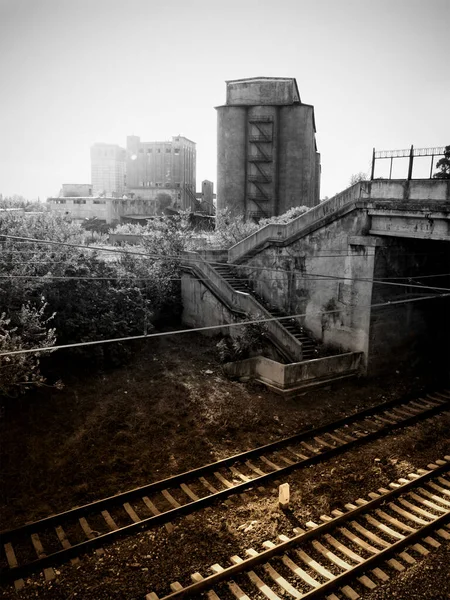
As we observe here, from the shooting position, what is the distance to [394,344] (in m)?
17.9

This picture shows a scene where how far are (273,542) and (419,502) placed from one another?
355 cm

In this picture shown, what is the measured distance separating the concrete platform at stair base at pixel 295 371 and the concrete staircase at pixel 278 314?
1239 millimetres

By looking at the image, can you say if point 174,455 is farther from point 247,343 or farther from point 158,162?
point 158,162

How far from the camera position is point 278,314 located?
1969 cm

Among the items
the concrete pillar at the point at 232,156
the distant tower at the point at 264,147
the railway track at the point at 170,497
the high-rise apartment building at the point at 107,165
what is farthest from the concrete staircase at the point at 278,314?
the high-rise apartment building at the point at 107,165

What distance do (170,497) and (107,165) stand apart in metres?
113

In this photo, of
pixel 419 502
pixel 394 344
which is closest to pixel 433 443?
pixel 419 502

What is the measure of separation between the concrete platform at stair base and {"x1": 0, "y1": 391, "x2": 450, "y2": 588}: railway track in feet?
6.93

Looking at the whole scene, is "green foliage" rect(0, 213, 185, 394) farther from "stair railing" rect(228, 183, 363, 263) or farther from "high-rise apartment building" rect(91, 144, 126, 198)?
"high-rise apartment building" rect(91, 144, 126, 198)

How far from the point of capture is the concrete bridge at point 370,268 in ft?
50.0

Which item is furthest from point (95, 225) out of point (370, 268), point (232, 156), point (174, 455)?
point (174, 455)

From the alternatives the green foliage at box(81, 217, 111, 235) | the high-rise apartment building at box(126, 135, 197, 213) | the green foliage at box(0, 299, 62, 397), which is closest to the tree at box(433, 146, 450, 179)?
the green foliage at box(0, 299, 62, 397)

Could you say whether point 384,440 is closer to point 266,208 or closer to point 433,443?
point 433,443

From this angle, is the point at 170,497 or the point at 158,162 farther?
the point at 158,162
